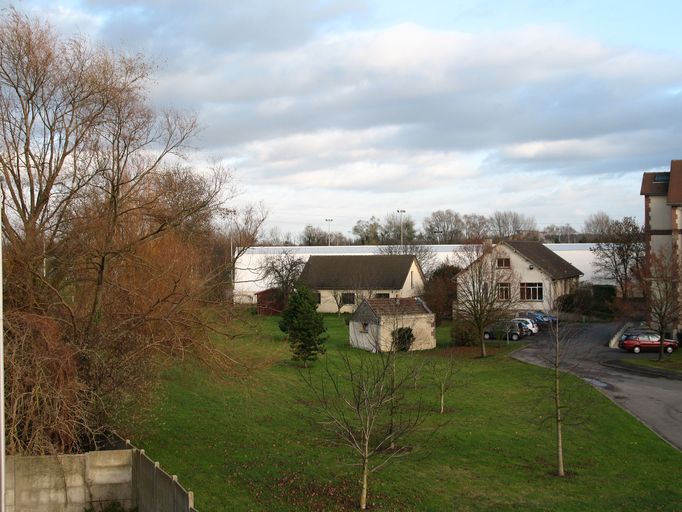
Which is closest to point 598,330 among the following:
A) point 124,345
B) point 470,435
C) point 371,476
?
point 470,435

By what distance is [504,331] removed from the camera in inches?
1753

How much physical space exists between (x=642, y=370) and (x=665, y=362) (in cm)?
258

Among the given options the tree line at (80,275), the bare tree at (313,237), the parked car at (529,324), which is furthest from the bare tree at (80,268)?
the bare tree at (313,237)

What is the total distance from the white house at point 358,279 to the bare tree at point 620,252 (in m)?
17.9

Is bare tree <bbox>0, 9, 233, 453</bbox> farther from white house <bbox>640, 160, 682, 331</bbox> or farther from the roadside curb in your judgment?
white house <bbox>640, 160, 682, 331</bbox>

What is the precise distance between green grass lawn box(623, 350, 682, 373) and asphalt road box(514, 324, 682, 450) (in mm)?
982

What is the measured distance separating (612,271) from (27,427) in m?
61.0

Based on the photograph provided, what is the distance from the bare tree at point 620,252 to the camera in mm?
63844

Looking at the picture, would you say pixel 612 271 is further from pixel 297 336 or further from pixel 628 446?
pixel 628 446

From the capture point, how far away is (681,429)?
22.0m

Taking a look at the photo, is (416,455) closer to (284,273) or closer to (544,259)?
(544,259)

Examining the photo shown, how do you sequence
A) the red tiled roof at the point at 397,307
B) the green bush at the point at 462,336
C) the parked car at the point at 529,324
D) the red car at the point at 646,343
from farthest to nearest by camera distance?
the parked car at the point at 529,324 → the green bush at the point at 462,336 → the red tiled roof at the point at 397,307 → the red car at the point at 646,343

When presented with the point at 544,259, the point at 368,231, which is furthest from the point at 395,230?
the point at 544,259

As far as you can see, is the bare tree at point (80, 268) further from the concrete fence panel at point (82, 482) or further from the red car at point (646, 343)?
the red car at point (646, 343)
